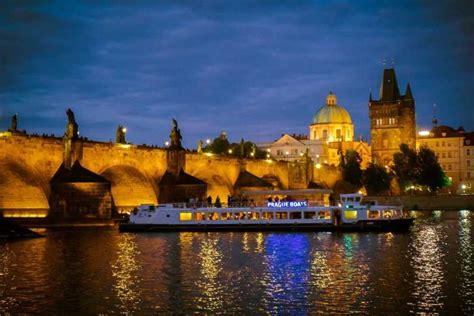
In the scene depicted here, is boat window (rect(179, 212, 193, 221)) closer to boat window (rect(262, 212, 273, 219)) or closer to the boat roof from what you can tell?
boat window (rect(262, 212, 273, 219))

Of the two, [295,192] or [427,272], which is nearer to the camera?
[427,272]

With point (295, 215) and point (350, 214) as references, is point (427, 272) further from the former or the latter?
point (295, 215)

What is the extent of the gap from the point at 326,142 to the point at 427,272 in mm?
140809

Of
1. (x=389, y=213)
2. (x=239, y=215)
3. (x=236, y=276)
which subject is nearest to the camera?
(x=236, y=276)

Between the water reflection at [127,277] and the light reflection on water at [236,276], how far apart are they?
5 centimetres

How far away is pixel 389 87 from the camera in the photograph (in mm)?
180750

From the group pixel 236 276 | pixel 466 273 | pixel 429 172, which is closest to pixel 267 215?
pixel 236 276

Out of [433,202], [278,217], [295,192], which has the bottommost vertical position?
[278,217]

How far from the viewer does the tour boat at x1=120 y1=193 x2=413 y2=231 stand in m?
60.8

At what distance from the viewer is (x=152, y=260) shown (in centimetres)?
3753

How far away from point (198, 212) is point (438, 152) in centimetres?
11350

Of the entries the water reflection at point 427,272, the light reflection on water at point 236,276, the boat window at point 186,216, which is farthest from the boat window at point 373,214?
the boat window at point 186,216

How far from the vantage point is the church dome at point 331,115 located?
186 m

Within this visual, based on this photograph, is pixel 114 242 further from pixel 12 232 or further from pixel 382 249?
pixel 382 249
